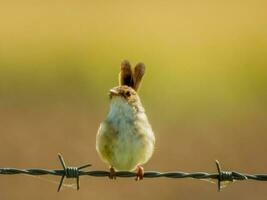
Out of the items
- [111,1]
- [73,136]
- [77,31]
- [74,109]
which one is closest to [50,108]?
[74,109]

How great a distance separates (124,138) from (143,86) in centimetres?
1127

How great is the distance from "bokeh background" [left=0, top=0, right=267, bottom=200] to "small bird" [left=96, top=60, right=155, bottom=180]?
→ 193 inches

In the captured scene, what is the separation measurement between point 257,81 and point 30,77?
4192 mm

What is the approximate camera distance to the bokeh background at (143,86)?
16109 millimetres

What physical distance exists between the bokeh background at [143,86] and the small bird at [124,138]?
193 inches

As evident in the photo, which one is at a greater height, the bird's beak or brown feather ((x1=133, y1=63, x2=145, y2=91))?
brown feather ((x1=133, y1=63, x2=145, y2=91))

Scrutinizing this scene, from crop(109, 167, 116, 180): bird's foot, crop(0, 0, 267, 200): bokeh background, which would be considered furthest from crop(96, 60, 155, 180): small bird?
crop(0, 0, 267, 200): bokeh background

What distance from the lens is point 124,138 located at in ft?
32.5

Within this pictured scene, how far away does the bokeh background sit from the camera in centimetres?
1611

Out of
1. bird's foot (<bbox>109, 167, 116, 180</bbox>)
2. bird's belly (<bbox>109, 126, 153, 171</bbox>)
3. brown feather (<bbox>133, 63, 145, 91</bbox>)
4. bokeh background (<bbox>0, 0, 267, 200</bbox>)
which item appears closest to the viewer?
bird's foot (<bbox>109, 167, 116, 180</bbox>)

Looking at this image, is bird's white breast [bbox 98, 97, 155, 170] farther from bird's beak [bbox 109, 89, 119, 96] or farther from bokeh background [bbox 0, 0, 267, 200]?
bokeh background [bbox 0, 0, 267, 200]

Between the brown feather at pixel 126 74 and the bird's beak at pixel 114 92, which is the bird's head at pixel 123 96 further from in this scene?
the brown feather at pixel 126 74

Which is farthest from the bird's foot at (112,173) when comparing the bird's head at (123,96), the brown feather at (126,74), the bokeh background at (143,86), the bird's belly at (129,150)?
the bokeh background at (143,86)

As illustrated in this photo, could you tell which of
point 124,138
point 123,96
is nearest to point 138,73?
point 123,96
